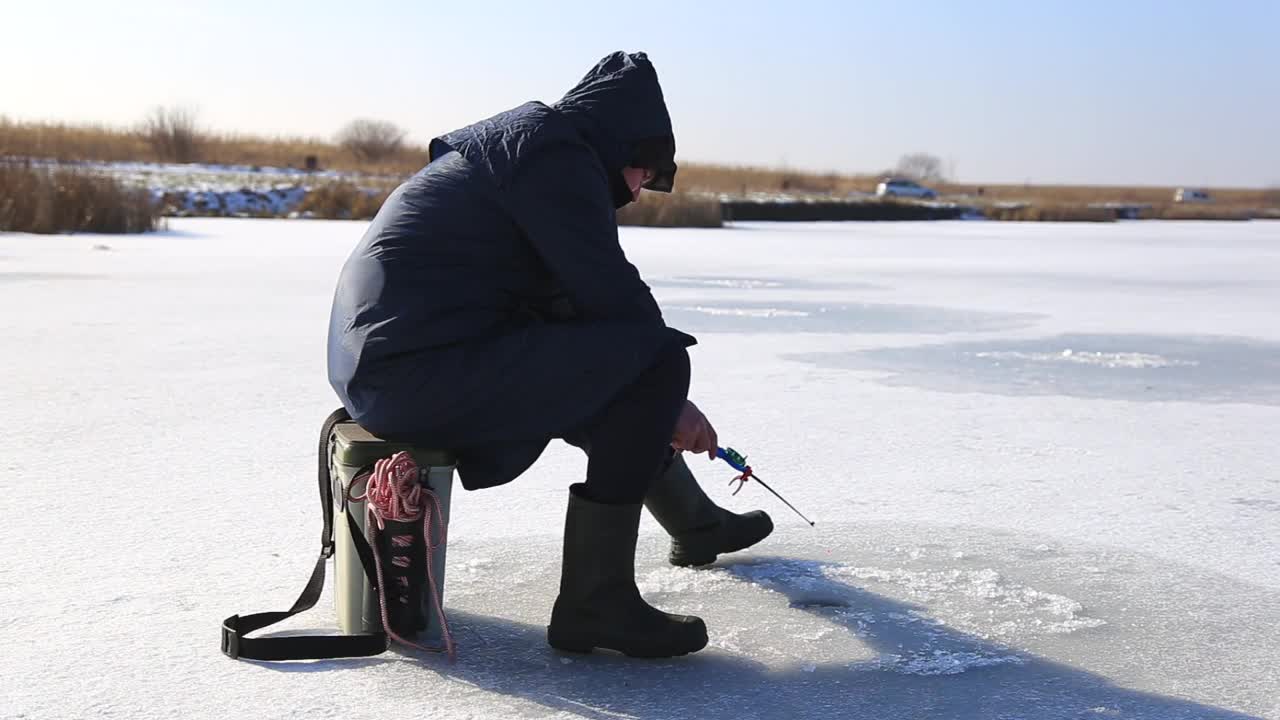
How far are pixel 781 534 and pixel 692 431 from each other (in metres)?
0.86

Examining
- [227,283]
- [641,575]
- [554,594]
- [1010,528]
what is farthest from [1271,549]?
[227,283]

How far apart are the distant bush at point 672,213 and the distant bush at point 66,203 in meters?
6.67

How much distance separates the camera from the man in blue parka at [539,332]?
7.48ft

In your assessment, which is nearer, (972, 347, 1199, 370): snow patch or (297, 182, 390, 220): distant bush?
(972, 347, 1199, 370): snow patch

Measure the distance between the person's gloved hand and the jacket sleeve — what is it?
227 mm

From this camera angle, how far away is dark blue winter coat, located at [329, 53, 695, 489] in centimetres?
227

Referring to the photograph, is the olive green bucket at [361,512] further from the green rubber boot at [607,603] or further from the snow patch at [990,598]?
the snow patch at [990,598]

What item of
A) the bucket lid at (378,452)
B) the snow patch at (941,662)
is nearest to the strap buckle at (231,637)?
the bucket lid at (378,452)

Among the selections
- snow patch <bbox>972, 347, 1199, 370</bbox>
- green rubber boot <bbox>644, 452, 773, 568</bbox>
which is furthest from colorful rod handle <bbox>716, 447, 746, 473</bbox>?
snow patch <bbox>972, 347, 1199, 370</bbox>

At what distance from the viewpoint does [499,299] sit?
2348 mm

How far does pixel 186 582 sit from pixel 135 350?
3.44m

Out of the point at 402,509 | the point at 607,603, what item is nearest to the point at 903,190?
the point at 607,603

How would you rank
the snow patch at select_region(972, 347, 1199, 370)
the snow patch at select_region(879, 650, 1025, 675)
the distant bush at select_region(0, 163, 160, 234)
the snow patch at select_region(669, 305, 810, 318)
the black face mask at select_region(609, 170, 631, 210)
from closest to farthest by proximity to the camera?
the snow patch at select_region(879, 650, 1025, 675) → the black face mask at select_region(609, 170, 631, 210) → the snow patch at select_region(972, 347, 1199, 370) → the snow patch at select_region(669, 305, 810, 318) → the distant bush at select_region(0, 163, 160, 234)

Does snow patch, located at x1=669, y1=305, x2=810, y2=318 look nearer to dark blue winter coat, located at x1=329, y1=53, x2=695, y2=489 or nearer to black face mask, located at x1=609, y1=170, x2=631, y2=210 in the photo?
black face mask, located at x1=609, y1=170, x2=631, y2=210
